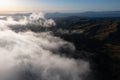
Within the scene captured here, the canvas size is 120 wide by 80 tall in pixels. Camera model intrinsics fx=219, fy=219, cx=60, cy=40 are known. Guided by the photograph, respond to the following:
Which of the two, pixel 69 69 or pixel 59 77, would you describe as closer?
pixel 59 77

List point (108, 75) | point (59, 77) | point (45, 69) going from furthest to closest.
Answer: point (45, 69) < point (59, 77) < point (108, 75)

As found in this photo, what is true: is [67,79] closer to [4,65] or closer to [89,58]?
[89,58]

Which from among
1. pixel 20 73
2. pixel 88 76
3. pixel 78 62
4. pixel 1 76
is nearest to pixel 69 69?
pixel 78 62

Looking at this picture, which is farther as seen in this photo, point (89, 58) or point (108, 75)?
point (89, 58)

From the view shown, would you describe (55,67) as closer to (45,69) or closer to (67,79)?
(45,69)

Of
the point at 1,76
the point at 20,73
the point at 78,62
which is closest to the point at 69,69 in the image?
the point at 78,62

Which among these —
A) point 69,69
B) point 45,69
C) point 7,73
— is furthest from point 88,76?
point 7,73

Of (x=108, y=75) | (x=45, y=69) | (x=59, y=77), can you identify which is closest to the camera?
(x=108, y=75)
